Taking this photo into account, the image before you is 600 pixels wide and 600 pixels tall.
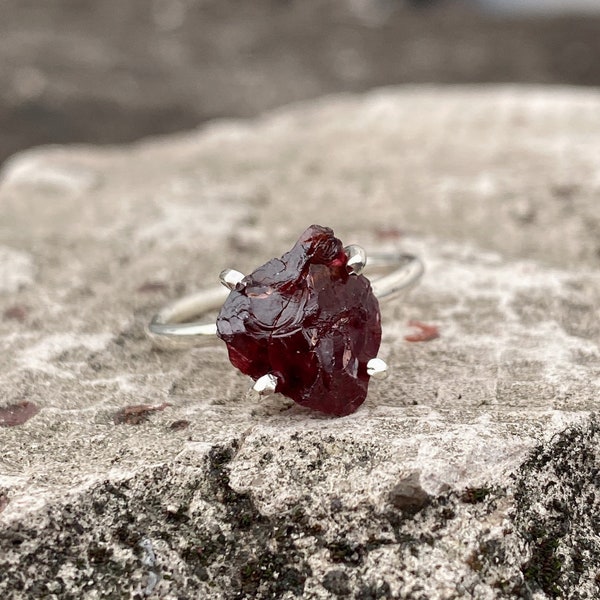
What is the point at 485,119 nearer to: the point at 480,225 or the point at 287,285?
the point at 480,225

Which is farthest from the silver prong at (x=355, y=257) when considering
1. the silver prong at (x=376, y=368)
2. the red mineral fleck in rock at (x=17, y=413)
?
the red mineral fleck in rock at (x=17, y=413)

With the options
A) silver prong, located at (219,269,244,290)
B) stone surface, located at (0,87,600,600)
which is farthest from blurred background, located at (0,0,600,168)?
silver prong, located at (219,269,244,290)

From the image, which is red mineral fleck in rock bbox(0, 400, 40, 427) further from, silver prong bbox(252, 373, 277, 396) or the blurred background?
the blurred background

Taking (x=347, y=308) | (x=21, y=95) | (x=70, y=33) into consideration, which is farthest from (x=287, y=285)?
(x=70, y=33)

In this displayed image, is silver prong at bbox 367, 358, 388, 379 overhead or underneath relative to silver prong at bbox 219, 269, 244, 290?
underneath

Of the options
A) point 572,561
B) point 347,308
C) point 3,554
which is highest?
point 347,308

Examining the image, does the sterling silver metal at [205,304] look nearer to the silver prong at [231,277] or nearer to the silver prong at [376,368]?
the silver prong at [231,277]
